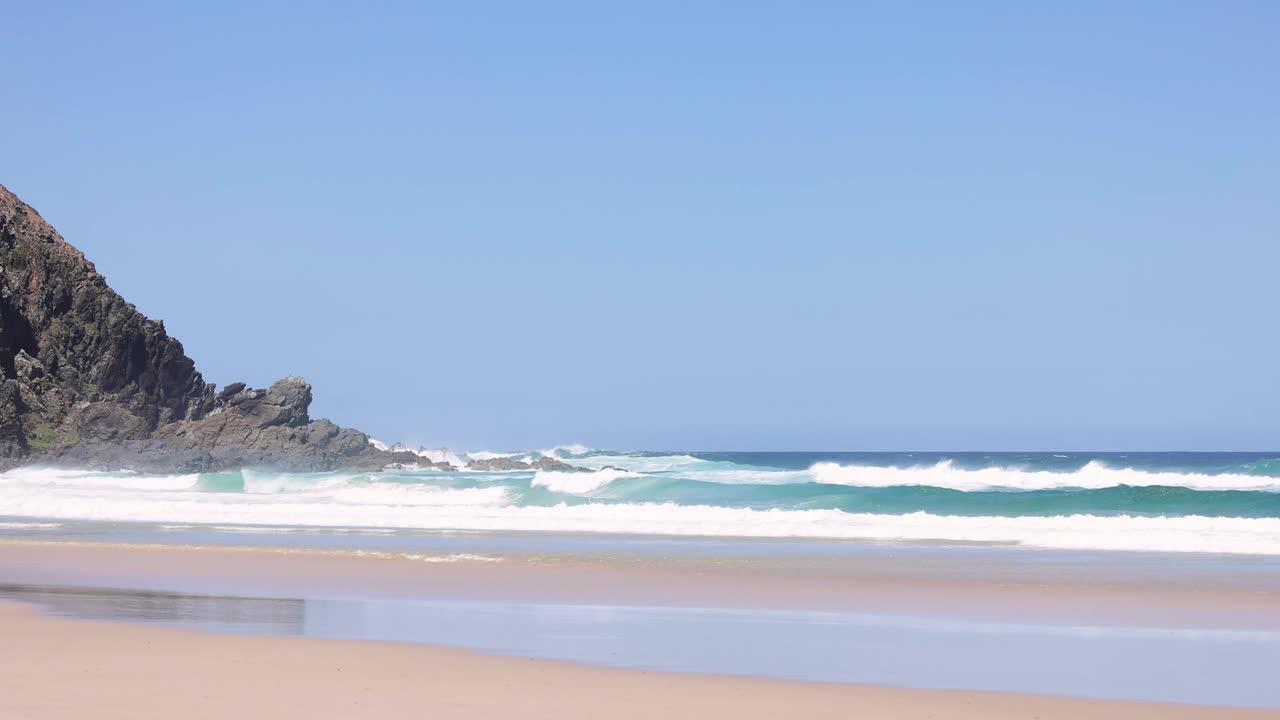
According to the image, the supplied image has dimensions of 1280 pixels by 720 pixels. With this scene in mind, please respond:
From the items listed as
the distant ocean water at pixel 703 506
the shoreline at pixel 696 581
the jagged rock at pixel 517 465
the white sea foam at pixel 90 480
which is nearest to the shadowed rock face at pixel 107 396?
the white sea foam at pixel 90 480

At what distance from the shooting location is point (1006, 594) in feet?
42.3

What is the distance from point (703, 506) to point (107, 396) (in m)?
33.3

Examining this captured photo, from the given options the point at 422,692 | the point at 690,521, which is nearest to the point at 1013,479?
the point at 690,521

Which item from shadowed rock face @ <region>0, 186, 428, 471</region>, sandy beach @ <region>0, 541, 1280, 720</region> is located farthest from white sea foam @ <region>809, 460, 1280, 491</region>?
sandy beach @ <region>0, 541, 1280, 720</region>

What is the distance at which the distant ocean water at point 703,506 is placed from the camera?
70.7 feet

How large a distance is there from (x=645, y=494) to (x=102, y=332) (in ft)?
91.9

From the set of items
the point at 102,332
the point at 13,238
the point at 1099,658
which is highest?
the point at 13,238

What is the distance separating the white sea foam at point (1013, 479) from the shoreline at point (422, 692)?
120ft

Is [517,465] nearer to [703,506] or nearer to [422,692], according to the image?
[703,506]

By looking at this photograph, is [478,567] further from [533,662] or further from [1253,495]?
[1253,495]

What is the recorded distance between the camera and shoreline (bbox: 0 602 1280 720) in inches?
276

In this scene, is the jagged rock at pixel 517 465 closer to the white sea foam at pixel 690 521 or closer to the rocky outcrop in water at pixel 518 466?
the rocky outcrop in water at pixel 518 466

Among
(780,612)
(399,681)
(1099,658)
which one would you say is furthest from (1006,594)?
(399,681)

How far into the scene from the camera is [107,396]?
167 ft
